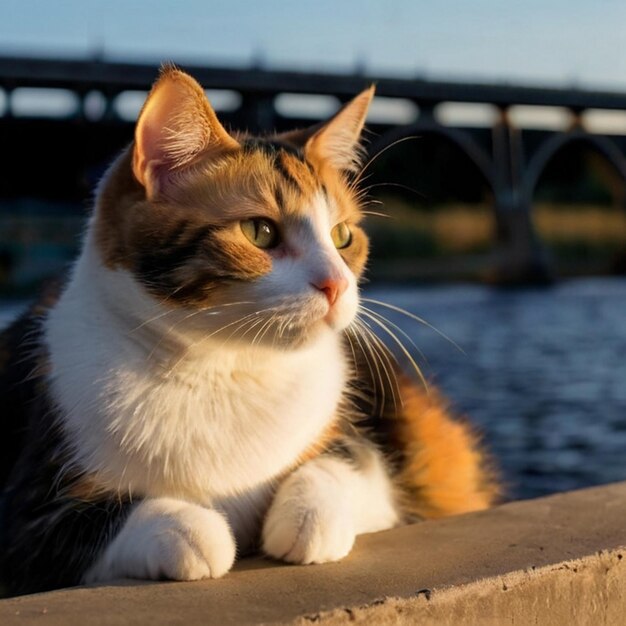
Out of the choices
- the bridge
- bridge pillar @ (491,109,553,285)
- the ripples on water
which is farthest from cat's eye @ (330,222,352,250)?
bridge pillar @ (491,109,553,285)

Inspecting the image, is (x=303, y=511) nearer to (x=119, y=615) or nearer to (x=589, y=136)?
(x=119, y=615)

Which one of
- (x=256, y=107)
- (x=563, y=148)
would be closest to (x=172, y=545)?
(x=256, y=107)

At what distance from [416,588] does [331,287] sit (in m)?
0.58

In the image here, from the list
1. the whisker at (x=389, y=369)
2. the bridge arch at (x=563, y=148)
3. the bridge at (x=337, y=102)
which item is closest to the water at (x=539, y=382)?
the whisker at (x=389, y=369)

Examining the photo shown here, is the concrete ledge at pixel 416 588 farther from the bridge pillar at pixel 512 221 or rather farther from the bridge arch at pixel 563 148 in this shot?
the bridge arch at pixel 563 148

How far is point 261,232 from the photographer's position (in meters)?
1.90

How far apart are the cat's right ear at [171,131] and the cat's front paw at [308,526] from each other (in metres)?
0.68

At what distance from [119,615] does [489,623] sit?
0.66 m

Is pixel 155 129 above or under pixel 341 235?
above

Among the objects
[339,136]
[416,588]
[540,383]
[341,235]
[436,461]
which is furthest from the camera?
[540,383]

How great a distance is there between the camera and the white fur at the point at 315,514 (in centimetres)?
185

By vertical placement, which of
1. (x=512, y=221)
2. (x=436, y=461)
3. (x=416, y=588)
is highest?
(x=416, y=588)

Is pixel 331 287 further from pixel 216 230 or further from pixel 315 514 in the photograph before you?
pixel 315 514

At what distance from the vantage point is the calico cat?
1841 mm
